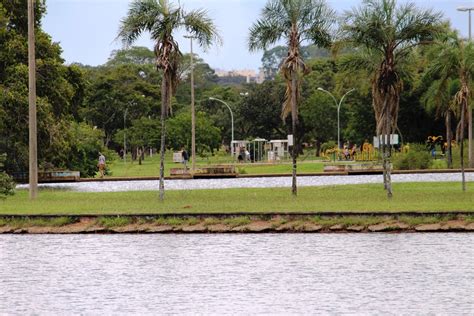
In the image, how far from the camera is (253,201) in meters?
37.4

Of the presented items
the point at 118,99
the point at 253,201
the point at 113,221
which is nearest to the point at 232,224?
the point at 113,221

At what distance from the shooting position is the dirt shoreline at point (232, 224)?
1160 inches

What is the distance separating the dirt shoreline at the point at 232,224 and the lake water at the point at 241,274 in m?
0.61

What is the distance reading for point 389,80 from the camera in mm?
41500

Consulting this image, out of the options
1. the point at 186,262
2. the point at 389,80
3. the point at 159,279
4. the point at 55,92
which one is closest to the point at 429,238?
the point at 186,262

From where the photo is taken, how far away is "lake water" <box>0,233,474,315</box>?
59.2ft

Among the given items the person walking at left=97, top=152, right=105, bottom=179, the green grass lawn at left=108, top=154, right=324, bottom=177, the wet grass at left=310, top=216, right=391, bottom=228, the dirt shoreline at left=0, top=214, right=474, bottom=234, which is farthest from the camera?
the green grass lawn at left=108, top=154, right=324, bottom=177

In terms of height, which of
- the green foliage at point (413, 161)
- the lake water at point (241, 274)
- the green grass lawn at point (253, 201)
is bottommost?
the lake water at point (241, 274)

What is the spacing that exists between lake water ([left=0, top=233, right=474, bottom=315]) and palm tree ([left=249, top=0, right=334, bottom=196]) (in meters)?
14.8

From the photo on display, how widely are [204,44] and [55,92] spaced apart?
58.8 feet

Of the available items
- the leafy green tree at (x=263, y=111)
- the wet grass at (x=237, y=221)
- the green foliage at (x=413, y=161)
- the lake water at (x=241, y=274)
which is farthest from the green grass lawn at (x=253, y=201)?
the leafy green tree at (x=263, y=111)

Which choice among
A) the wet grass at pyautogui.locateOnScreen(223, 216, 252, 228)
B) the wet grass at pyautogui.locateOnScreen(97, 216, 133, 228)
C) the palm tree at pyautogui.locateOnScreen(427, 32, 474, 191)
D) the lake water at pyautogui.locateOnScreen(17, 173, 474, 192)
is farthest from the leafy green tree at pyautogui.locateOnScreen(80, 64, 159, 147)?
the wet grass at pyautogui.locateOnScreen(223, 216, 252, 228)

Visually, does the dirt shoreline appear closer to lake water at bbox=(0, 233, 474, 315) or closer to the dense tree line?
lake water at bbox=(0, 233, 474, 315)

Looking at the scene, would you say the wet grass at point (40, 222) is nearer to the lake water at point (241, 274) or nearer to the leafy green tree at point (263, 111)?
the lake water at point (241, 274)
